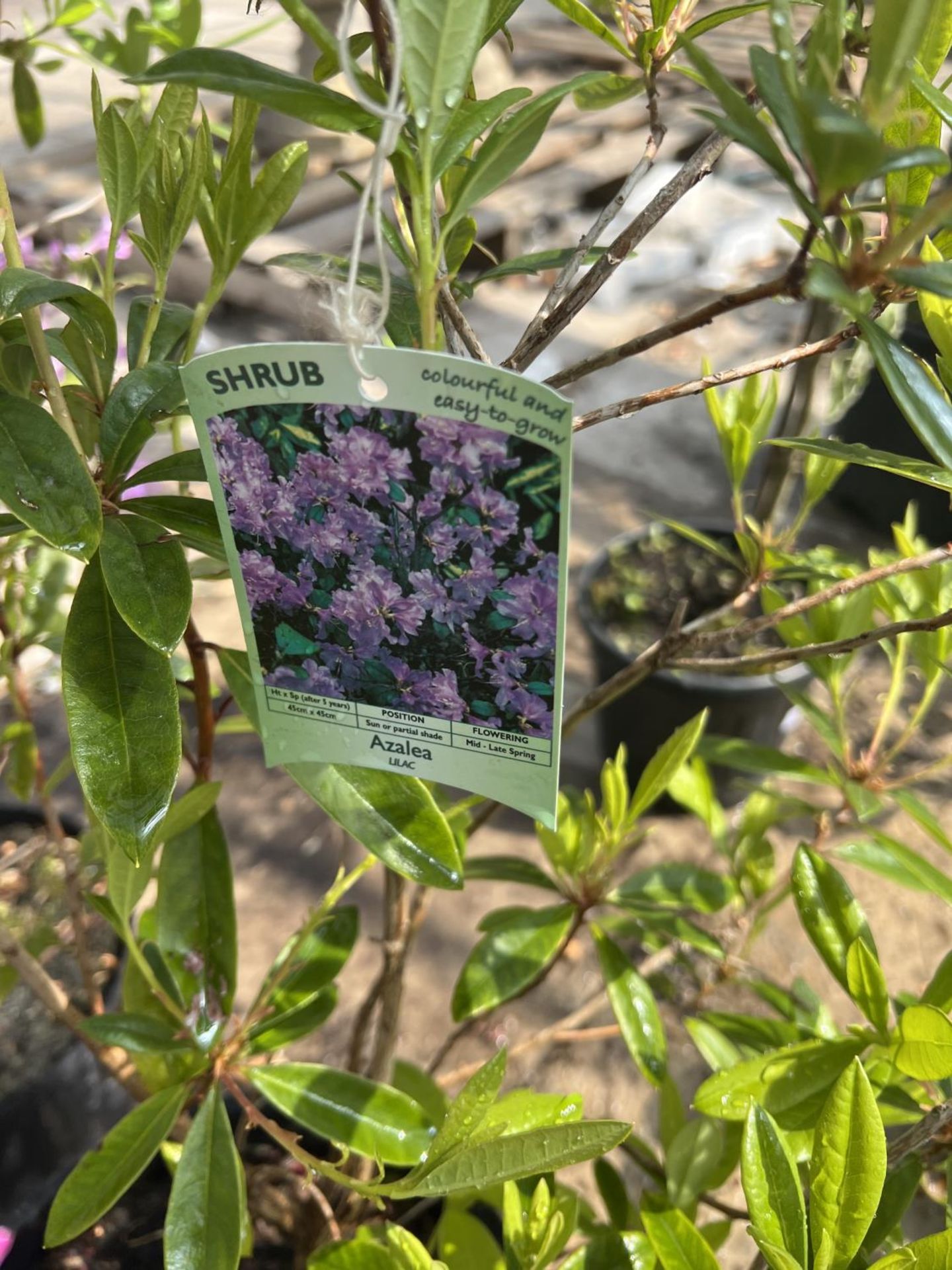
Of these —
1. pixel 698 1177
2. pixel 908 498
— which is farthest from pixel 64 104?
pixel 698 1177

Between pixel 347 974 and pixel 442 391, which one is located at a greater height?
pixel 442 391

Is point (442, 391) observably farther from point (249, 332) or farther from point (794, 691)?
point (249, 332)

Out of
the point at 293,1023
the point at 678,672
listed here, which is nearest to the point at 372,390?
the point at 293,1023

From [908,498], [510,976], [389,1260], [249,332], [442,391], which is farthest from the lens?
[249,332]

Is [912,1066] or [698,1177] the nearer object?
[912,1066]

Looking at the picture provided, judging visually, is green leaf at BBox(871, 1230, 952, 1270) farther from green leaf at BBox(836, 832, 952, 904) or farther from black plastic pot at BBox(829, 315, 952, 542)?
black plastic pot at BBox(829, 315, 952, 542)

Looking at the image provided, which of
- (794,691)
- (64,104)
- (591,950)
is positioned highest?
(64,104)
